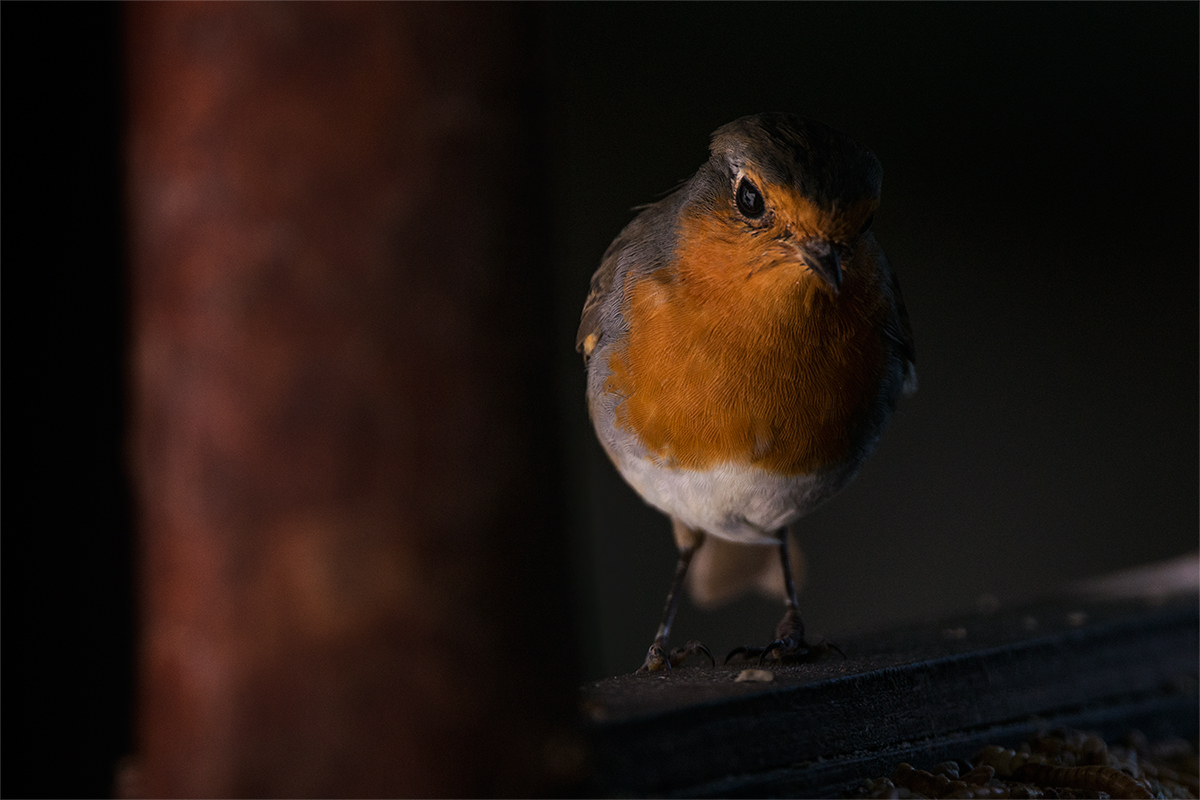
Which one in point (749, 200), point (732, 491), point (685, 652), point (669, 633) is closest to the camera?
point (749, 200)

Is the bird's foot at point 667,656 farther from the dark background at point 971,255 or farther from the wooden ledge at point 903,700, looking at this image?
the dark background at point 971,255

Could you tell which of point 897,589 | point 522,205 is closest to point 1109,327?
point 897,589

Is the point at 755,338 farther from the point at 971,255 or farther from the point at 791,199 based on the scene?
the point at 971,255

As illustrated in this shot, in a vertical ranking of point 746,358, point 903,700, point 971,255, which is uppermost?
point 746,358

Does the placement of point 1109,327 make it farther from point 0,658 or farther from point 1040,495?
point 0,658

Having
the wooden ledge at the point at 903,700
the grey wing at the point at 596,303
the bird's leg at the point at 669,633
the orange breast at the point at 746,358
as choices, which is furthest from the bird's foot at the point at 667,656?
the grey wing at the point at 596,303

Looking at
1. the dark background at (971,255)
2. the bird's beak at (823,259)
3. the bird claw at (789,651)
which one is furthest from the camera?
the dark background at (971,255)

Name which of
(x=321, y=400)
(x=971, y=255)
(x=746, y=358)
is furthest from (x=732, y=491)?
(x=971, y=255)
